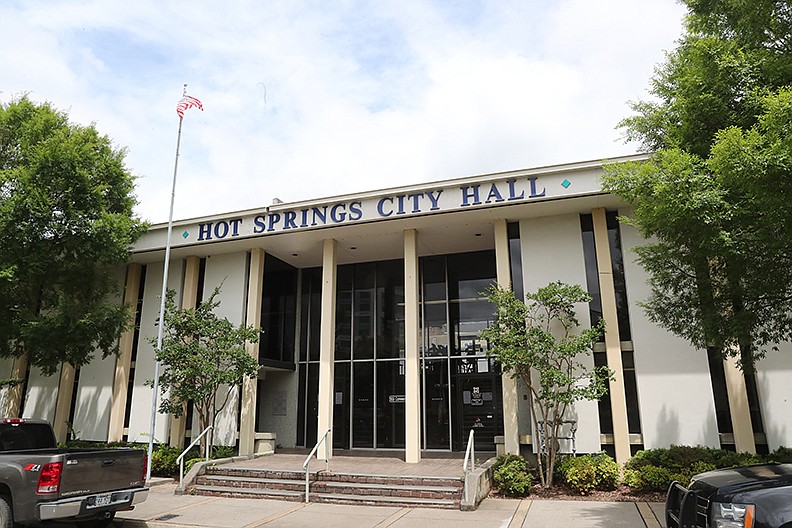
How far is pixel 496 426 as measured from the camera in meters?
15.9

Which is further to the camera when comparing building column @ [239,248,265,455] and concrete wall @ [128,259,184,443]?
concrete wall @ [128,259,184,443]

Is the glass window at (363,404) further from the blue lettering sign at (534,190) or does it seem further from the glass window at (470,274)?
the blue lettering sign at (534,190)

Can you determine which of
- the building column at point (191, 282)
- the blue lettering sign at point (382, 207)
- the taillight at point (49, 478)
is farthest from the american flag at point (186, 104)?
the taillight at point (49, 478)

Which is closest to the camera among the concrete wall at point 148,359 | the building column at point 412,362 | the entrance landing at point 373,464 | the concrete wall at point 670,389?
the concrete wall at point 670,389

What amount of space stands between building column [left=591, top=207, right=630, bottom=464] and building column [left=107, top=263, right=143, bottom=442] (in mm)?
13757

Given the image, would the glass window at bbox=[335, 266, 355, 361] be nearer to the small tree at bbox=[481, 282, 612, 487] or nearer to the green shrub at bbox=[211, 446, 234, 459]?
the green shrub at bbox=[211, 446, 234, 459]

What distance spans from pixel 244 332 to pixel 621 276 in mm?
9922

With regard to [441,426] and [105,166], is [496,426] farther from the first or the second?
[105,166]

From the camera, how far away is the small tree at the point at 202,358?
1401 cm

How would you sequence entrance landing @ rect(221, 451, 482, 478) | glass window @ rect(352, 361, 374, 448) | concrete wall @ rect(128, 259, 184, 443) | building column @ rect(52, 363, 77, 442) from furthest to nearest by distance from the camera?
building column @ rect(52, 363, 77, 442) < glass window @ rect(352, 361, 374, 448) < concrete wall @ rect(128, 259, 184, 443) < entrance landing @ rect(221, 451, 482, 478)

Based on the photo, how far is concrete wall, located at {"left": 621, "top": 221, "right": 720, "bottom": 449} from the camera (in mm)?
11617

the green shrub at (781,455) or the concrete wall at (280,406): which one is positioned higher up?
the concrete wall at (280,406)

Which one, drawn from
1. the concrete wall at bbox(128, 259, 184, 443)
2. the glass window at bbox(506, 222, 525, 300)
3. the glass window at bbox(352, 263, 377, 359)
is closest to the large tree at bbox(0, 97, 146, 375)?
the concrete wall at bbox(128, 259, 184, 443)

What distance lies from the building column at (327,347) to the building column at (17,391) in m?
11.4
